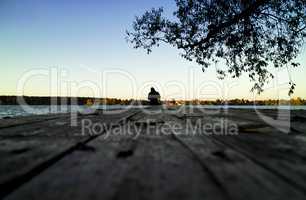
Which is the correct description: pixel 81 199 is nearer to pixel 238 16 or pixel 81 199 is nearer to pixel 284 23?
pixel 238 16

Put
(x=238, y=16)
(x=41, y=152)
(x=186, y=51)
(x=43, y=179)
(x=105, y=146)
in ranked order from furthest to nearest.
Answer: (x=186, y=51) → (x=238, y=16) → (x=105, y=146) → (x=41, y=152) → (x=43, y=179)

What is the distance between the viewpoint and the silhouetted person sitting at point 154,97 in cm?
2508

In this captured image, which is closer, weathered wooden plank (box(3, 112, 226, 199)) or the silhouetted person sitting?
weathered wooden plank (box(3, 112, 226, 199))

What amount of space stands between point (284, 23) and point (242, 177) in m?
10.4

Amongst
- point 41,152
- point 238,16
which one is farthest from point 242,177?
point 238,16

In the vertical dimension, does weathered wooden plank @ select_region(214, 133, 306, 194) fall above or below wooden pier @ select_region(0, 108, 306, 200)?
below

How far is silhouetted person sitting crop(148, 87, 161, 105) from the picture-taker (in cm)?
2508

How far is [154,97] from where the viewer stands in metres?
25.3

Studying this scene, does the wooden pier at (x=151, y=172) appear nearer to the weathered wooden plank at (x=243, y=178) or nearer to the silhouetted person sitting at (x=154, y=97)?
the weathered wooden plank at (x=243, y=178)

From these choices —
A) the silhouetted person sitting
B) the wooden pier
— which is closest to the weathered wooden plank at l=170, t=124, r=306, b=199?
the wooden pier

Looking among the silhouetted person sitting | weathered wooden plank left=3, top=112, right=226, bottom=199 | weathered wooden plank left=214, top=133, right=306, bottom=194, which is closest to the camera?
weathered wooden plank left=3, top=112, right=226, bottom=199

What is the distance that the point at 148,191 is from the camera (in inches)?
36.1

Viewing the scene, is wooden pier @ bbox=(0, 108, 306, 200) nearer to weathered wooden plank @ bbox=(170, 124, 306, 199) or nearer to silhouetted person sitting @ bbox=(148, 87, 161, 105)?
weathered wooden plank @ bbox=(170, 124, 306, 199)

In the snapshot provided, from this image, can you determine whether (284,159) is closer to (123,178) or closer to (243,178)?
(243,178)
